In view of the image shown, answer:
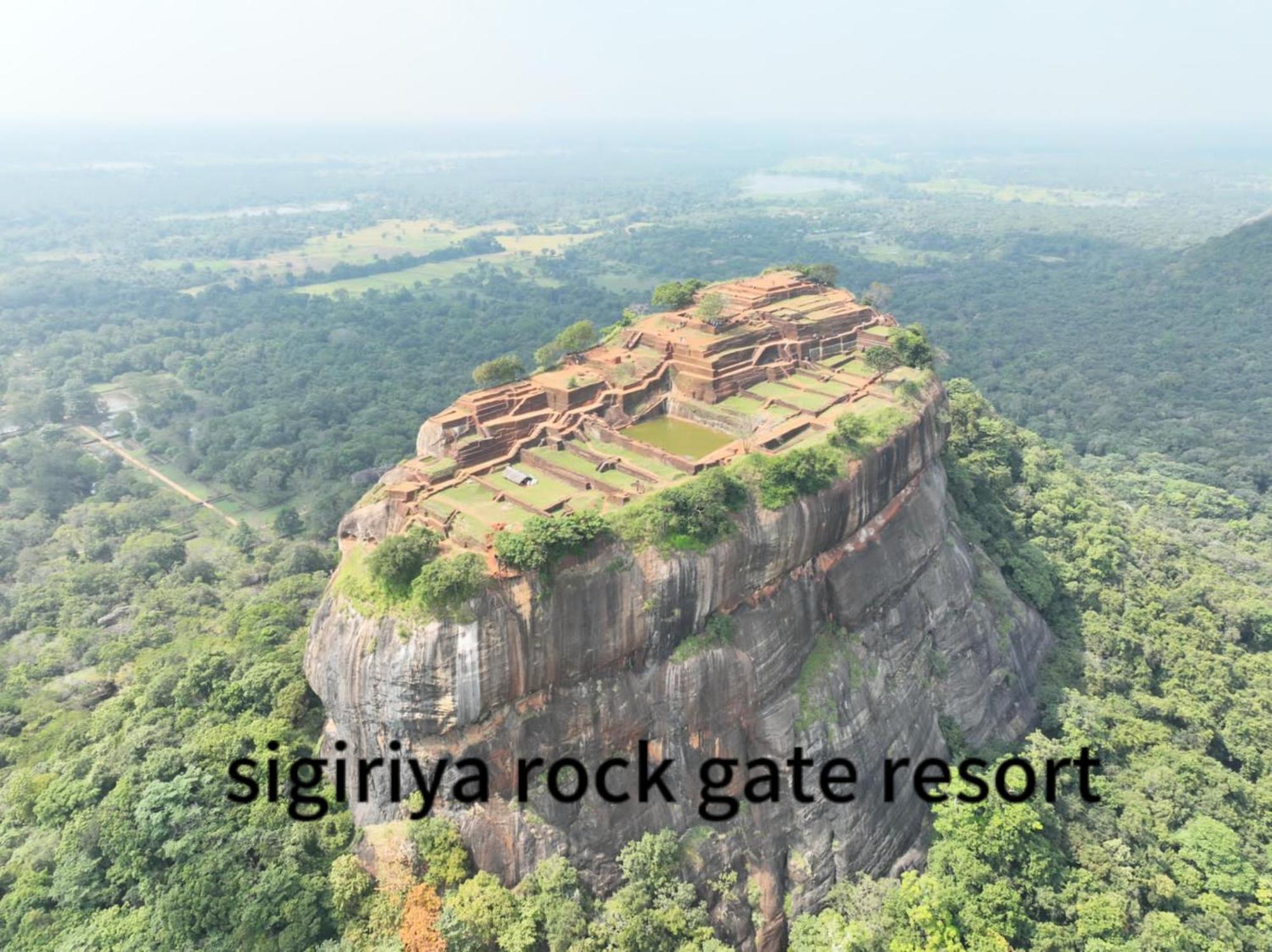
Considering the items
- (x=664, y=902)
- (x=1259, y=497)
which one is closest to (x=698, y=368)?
(x=664, y=902)

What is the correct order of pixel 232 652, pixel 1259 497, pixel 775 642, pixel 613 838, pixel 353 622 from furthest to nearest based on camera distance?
pixel 1259 497, pixel 232 652, pixel 775 642, pixel 613 838, pixel 353 622

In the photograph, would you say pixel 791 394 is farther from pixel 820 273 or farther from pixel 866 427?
pixel 820 273

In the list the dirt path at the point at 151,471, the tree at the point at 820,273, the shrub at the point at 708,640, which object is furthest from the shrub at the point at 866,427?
the dirt path at the point at 151,471

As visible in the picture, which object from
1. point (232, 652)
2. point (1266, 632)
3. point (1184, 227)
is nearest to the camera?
point (232, 652)

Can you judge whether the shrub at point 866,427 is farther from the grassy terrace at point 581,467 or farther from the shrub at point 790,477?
the grassy terrace at point 581,467

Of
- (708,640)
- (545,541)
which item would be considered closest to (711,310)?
(708,640)

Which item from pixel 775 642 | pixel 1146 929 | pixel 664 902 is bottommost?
pixel 1146 929

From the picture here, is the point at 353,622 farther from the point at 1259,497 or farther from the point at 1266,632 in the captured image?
the point at 1259,497
